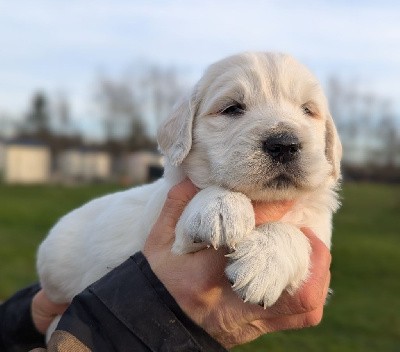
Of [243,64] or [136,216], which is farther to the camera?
[136,216]

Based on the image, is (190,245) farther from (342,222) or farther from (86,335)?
(342,222)

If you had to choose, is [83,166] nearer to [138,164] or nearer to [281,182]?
[138,164]

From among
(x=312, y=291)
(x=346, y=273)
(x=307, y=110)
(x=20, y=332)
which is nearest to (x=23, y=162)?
(x=346, y=273)

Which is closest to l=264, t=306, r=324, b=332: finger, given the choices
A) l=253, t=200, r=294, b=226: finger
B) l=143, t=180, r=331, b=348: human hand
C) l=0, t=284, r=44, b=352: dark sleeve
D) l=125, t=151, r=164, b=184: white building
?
l=143, t=180, r=331, b=348: human hand

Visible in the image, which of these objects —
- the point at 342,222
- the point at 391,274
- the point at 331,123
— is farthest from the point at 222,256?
the point at 342,222

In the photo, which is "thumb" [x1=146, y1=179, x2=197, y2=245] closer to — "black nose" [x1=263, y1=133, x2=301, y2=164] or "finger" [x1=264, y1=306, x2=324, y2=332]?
"black nose" [x1=263, y1=133, x2=301, y2=164]
